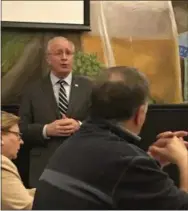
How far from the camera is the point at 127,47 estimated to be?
3.86 m

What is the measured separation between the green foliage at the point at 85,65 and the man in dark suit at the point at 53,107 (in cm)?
36

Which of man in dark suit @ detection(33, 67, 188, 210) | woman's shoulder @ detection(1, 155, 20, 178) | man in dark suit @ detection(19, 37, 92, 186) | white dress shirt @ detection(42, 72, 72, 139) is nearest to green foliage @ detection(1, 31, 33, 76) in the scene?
man in dark suit @ detection(19, 37, 92, 186)

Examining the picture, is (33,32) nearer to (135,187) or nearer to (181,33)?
(181,33)

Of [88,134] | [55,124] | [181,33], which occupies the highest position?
[181,33]

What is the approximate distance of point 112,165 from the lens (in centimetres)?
133

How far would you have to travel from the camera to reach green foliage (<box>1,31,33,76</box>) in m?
3.58

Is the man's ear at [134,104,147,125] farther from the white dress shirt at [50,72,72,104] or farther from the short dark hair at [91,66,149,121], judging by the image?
the white dress shirt at [50,72,72,104]

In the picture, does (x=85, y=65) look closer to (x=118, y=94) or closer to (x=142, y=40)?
(x=142, y=40)

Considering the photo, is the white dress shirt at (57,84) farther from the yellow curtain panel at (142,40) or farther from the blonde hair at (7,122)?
the blonde hair at (7,122)

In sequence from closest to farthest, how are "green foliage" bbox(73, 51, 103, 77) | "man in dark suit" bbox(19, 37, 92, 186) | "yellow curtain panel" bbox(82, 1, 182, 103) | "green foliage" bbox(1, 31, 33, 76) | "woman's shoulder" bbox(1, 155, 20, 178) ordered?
"woman's shoulder" bbox(1, 155, 20, 178)
"man in dark suit" bbox(19, 37, 92, 186)
"green foliage" bbox(1, 31, 33, 76)
"green foliage" bbox(73, 51, 103, 77)
"yellow curtain panel" bbox(82, 1, 182, 103)

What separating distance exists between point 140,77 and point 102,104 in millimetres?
147

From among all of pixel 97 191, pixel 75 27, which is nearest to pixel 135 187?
pixel 97 191

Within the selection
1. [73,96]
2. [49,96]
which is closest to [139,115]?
[73,96]

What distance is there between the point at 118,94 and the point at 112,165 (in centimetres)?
22
